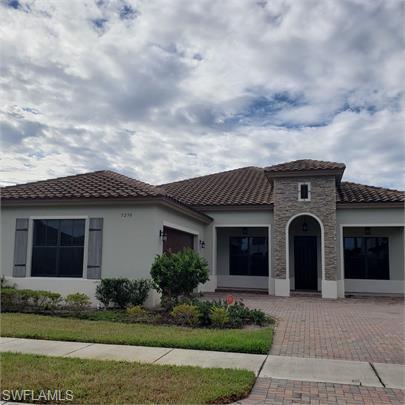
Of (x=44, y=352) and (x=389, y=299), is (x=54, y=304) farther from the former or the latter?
(x=389, y=299)

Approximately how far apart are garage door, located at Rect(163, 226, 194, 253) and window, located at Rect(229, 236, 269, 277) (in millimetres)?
3365

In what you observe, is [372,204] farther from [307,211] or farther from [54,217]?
[54,217]

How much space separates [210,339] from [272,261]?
1083cm

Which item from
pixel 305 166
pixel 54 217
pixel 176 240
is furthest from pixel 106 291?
pixel 305 166

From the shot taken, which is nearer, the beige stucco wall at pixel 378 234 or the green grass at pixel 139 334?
the green grass at pixel 139 334

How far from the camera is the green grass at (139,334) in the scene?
25.4 ft

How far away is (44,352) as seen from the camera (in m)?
7.22

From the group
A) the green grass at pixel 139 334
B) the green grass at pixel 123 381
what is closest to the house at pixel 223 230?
the green grass at pixel 139 334

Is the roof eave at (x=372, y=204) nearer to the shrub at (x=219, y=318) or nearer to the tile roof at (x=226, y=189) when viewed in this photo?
the tile roof at (x=226, y=189)

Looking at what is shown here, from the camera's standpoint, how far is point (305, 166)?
1775 centimetres

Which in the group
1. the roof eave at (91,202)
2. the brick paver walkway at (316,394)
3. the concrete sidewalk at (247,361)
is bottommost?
the brick paver walkway at (316,394)

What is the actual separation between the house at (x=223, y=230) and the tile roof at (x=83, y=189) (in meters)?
0.04

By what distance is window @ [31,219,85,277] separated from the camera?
13547mm

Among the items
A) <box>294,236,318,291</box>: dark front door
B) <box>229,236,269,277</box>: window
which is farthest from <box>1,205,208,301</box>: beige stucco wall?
<box>294,236,318,291</box>: dark front door
